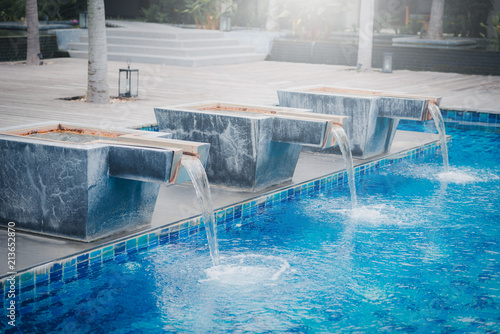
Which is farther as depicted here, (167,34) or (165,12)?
(165,12)

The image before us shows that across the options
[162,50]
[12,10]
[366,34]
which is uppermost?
[12,10]

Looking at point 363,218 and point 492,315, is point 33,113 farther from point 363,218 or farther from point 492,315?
point 492,315

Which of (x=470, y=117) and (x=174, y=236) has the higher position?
(x=470, y=117)

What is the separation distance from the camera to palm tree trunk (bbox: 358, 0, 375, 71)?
19.1 m

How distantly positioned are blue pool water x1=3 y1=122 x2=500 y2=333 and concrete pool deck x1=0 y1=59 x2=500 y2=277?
37 centimetres

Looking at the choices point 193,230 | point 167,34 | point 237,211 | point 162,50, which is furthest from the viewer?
point 167,34

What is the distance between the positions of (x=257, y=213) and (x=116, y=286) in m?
2.18

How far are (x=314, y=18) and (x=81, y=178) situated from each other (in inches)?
792

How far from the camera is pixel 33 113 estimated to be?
1062cm

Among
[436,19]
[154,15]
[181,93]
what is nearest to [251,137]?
[181,93]

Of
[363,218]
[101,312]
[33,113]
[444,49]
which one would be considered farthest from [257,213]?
[444,49]

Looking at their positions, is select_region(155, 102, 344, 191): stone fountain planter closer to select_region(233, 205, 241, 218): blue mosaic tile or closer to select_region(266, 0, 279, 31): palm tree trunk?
select_region(233, 205, 241, 218): blue mosaic tile

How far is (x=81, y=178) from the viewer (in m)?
5.14

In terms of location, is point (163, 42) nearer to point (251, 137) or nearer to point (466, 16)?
point (466, 16)
